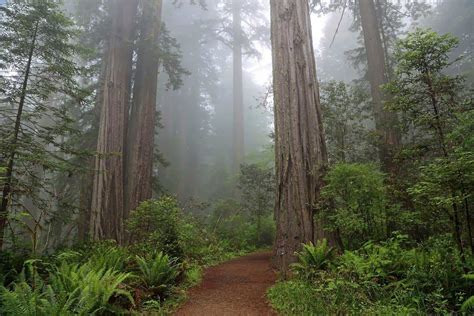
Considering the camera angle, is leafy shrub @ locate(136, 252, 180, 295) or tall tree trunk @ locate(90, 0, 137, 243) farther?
tall tree trunk @ locate(90, 0, 137, 243)

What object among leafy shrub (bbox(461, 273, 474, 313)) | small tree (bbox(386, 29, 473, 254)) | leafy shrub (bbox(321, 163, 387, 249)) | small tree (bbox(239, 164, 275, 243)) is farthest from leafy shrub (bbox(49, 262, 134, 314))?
small tree (bbox(239, 164, 275, 243))

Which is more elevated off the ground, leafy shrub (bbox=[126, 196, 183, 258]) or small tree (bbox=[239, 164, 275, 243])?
small tree (bbox=[239, 164, 275, 243])

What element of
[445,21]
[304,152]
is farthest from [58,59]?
[445,21]

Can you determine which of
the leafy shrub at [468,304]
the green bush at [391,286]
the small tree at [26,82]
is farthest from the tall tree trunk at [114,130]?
the leafy shrub at [468,304]

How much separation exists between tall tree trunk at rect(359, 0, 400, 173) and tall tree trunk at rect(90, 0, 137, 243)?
6931 mm

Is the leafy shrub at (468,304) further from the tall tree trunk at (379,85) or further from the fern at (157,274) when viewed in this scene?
the tall tree trunk at (379,85)

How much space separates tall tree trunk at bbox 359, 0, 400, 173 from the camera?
302 inches

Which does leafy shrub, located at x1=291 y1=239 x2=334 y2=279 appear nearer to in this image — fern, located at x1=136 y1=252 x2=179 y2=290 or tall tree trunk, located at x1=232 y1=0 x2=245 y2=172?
fern, located at x1=136 y1=252 x2=179 y2=290

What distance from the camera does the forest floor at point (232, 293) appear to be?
4145mm

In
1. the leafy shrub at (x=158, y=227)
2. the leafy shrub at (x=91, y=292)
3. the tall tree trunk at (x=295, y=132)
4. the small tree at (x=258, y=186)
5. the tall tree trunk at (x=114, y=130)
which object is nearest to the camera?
the leafy shrub at (x=91, y=292)

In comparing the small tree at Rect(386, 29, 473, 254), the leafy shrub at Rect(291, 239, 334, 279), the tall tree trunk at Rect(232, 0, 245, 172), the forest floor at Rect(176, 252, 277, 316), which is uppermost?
the tall tree trunk at Rect(232, 0, 245, 172)

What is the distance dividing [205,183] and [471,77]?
1729cm

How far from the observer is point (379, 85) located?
8398 millimetres

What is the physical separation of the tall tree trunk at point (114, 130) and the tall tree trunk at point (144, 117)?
30cm
